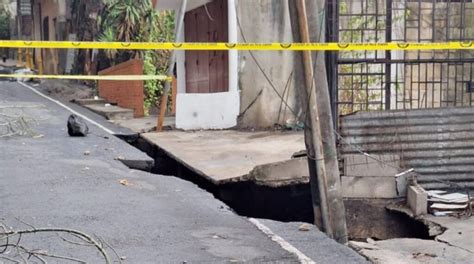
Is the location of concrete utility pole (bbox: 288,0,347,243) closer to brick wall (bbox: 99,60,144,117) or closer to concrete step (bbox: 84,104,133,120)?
concrete step (bbox: 84,104,133,120)

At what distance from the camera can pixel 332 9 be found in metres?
10.1

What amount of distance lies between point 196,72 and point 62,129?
5.16 m

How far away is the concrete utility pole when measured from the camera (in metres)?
7.17

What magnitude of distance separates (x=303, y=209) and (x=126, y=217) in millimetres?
2974

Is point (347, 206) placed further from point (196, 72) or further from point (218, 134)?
point (196, 72)

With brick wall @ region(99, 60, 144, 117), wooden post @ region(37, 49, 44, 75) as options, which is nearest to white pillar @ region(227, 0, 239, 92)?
brick wall @ region(99, 60, 144, 117)

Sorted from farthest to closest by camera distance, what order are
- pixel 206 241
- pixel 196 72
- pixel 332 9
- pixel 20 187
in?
1. pixel 196 72
2. pixel 332 9
3. pixel 20 187
4. pixel 206 241

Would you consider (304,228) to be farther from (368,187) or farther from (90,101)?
(90,101)

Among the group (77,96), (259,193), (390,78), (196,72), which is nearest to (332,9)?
(390,78)

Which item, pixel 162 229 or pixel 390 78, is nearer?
pixel 162 229

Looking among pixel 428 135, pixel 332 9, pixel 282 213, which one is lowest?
pixel 282 213

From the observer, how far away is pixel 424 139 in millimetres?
9336

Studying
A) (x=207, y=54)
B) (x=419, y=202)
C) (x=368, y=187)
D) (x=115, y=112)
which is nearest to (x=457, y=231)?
(x=419, y=202)

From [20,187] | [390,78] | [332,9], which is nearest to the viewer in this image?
[20,187]
